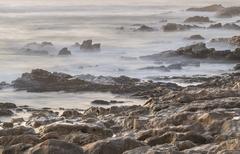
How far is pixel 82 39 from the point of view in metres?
48.8

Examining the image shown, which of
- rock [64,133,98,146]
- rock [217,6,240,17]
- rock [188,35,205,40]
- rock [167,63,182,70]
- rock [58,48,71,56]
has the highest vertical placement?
rock [217,6,240,17]

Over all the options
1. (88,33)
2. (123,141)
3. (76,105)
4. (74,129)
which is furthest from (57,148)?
(88,33)

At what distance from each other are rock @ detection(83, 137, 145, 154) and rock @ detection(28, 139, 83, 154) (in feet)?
0.62

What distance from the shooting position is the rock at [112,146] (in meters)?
9.49

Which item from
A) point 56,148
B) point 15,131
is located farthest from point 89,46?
point 56,148

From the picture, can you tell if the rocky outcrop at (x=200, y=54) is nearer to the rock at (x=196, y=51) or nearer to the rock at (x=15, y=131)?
the rock at (x=196, y=51)

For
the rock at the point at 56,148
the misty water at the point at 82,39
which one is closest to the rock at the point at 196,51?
the misty water at the point at 82,39

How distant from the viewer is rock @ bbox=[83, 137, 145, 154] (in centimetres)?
949

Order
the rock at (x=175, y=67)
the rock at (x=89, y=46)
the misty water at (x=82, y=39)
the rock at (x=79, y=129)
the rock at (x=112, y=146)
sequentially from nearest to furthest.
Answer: the rock at (x=112, y=146), the rock at (x=79, y=129), the misty water at (x=82, y=39), the rock at (x=175, y=67), the rock at (x=89, y=46)

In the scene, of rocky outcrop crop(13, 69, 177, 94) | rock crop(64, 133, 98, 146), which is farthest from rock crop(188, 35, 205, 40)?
rock crop(64, 133, 98, 146)

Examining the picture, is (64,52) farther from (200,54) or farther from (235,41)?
(235,41)

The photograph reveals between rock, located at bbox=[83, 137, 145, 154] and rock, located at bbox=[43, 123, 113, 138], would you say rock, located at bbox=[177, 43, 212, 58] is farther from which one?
rock, located at bbox=[83, 137, 145, 154]

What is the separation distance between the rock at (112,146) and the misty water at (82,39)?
35.9ft

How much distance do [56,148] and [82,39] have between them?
130ft
